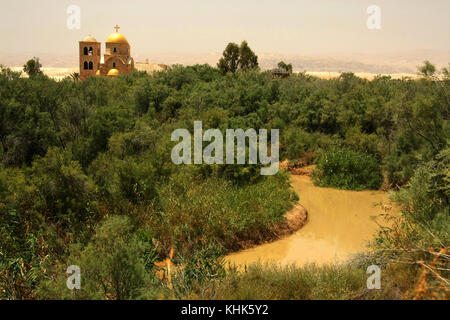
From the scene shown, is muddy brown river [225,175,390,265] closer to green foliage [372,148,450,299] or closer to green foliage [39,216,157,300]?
green foliage [372,148,450,299]

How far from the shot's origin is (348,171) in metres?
14.6

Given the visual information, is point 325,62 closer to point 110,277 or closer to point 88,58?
point 88,58

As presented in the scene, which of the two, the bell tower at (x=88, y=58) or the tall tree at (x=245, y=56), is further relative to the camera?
the bell tower at (x=88, y=58)

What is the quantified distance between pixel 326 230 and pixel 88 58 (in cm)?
4712

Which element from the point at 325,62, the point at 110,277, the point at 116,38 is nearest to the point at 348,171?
the point at 110,277

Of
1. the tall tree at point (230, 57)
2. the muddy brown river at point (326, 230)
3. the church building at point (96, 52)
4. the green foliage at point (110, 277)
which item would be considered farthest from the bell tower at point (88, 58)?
the green foliage at point (110, 277)

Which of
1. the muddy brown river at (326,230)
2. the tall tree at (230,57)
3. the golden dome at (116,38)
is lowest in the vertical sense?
the muddy brown river at (326,230)

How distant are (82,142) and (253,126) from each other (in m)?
8.10

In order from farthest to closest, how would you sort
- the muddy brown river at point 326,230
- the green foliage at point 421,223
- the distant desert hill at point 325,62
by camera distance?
the distant desert hill at point 325,62
the muddy brown river at point 326,230
the green foliage at point 421,223

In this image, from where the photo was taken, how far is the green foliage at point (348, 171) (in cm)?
1427

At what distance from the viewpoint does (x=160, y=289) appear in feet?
17.0

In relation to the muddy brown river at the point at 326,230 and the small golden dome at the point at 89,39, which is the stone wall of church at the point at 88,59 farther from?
the muddy brown river at the point at 326,230

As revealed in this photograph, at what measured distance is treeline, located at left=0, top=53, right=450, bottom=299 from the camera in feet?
20.4

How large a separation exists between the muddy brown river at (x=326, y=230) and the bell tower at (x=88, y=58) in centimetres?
4272
